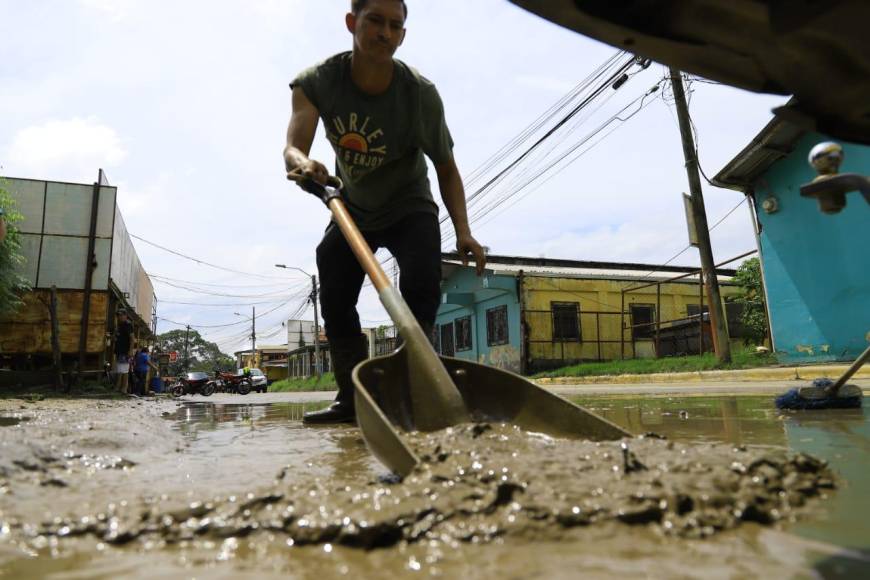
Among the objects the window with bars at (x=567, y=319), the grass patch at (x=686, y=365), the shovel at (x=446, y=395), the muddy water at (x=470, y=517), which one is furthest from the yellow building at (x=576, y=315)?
the muddy water at (x=470, y=517)

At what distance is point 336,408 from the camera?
2.89 meters

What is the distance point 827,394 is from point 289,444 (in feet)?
8.70

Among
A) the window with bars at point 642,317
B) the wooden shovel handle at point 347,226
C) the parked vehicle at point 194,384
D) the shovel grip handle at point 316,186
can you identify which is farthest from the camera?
the parked vehicle at point 194,384

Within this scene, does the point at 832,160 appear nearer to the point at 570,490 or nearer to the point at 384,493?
the point at 570,490

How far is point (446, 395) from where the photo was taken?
1664mm

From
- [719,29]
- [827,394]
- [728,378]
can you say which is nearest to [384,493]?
[719,29]

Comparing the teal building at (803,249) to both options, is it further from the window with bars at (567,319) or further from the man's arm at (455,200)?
the window with bars at (567,319)

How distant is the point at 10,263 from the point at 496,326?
14328 millimetres

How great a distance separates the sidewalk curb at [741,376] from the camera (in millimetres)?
6711

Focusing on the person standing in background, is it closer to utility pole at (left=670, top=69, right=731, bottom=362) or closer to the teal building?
utility pole at (left=670, top=69, right=731, bottom=362)

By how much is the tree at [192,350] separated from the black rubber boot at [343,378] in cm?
6965

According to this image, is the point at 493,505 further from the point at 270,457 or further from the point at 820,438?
the point at 820,438

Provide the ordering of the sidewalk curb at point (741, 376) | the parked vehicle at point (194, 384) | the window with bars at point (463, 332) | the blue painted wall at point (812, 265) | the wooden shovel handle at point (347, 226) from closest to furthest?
the wooden shovel handle at point (347, 226) < the sidewalk curb at point (741, 376) < the blue painted wall at point (812, 265) < the window with bars at point (463, 332) < the parked vehicle at point (194, 384)

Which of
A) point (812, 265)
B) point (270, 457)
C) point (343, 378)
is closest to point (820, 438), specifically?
point (270, 457)
